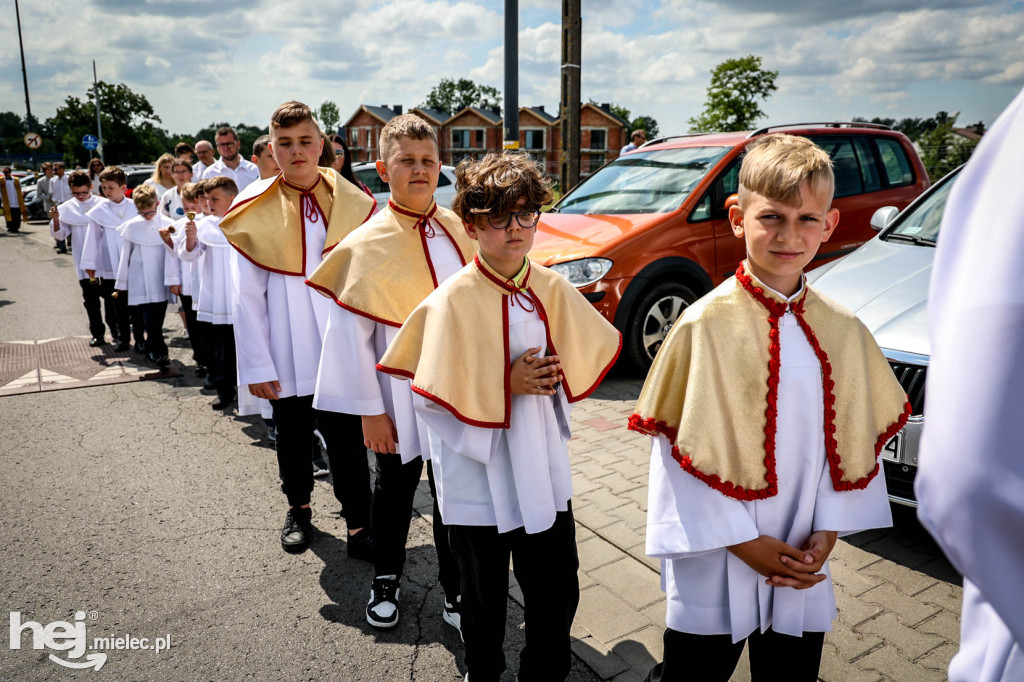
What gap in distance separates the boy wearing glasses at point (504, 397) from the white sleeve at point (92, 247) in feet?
24.3

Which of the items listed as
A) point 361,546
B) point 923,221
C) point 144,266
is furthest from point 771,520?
point 144,266

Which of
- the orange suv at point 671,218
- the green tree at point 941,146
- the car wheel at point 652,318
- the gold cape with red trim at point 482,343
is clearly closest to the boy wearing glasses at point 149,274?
the orange suv at point 671,218

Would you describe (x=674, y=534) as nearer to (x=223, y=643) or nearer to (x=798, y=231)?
(x=798, y=231)

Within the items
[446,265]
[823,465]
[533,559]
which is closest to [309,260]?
[446,265]

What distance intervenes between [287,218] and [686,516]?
2.48 meters

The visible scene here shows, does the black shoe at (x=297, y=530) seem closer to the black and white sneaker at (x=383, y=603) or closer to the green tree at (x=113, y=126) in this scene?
the black and white sneaker at (x=383, y=603)

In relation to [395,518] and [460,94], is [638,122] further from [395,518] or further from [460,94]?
[395,518]

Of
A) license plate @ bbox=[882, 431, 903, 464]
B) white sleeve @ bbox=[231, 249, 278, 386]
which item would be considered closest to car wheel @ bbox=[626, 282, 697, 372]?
license plate @ bbox=[882, 431, 903, 464]

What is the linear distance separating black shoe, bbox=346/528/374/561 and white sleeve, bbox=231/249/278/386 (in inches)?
35.2

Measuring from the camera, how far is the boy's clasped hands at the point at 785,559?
1940mm

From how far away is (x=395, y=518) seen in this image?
319 centimetres

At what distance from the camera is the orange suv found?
6293 mm

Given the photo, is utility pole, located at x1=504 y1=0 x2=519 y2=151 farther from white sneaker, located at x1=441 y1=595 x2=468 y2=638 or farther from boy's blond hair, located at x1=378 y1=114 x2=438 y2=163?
white sneaker, located at x1=441 y1=595 x2=468 y2=638

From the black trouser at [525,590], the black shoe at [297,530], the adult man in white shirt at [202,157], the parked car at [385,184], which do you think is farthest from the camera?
the parked car at [385,184]
